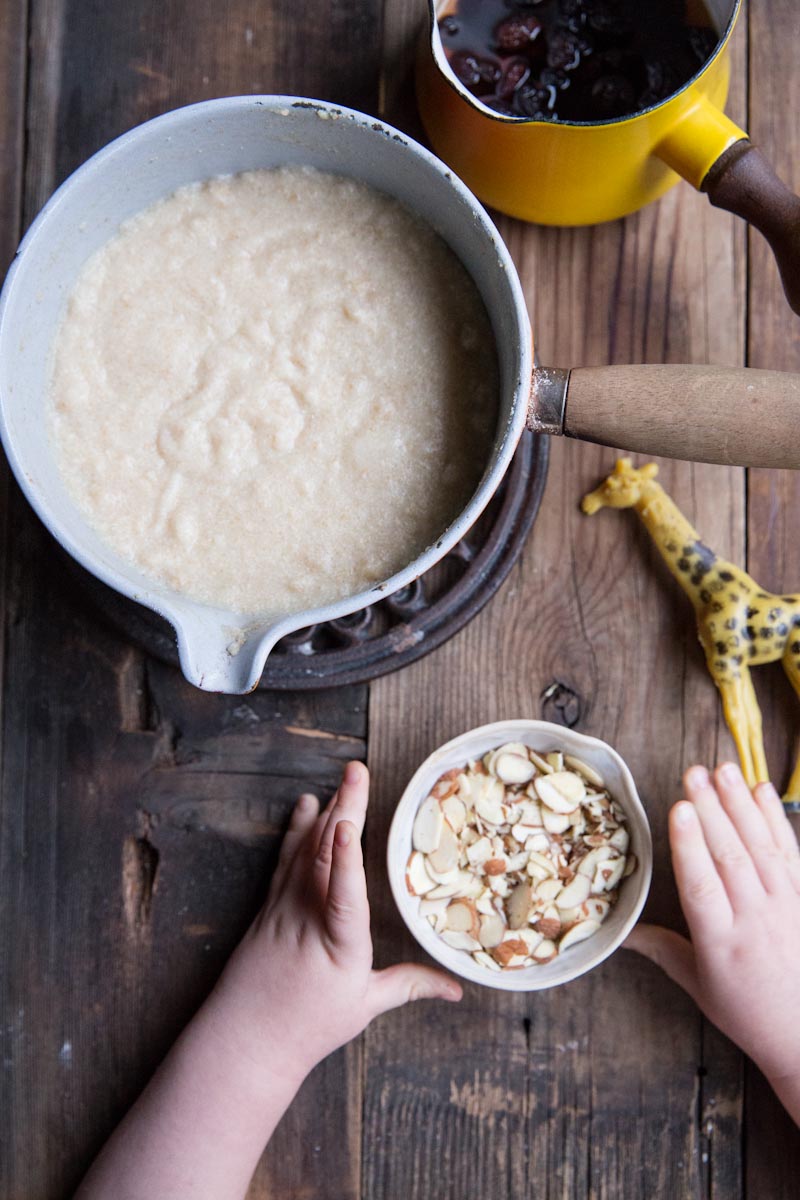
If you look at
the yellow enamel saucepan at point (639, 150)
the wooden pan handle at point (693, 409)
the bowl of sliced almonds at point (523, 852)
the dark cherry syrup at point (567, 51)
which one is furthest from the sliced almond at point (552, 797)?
the dark cherry syrup at point (567, 51)

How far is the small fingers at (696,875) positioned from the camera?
32.7 inches

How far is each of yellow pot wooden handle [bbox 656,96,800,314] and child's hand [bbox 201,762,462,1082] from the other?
0.54m

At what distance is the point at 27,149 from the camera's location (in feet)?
2.96

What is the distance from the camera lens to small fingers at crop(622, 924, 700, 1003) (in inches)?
34.2

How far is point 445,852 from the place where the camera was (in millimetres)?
842

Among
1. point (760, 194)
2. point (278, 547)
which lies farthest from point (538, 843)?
point (760, 194)

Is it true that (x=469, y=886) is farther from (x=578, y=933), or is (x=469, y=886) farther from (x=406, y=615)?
(x=406, y=615)

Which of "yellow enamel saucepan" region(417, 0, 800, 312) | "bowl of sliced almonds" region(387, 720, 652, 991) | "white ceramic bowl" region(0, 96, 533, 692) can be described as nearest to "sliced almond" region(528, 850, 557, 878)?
"bowl of sliced almonds" region(387, 720, 652, 991)

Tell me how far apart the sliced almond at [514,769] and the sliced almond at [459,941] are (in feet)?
0.46

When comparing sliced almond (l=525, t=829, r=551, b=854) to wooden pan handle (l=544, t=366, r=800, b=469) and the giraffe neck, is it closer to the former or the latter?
the giraffe neck

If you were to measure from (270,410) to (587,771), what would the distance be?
0.41 metres

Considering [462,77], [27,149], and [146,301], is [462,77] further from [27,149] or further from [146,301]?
[27,149]

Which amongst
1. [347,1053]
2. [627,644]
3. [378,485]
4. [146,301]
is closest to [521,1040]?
[347,1053]

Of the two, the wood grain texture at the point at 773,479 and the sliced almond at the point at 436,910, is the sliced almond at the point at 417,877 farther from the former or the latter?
the wood grain texture at the point at 773,479
